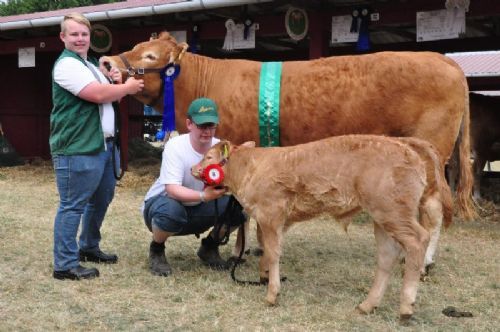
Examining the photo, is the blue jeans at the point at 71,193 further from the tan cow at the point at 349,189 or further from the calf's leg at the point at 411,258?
the calf's leg at the point at 411,258

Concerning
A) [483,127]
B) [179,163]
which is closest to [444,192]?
[179,163]

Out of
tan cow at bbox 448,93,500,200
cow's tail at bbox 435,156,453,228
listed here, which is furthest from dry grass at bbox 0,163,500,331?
tan cow at bbox 448,93,500,200

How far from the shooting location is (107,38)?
9891 mm

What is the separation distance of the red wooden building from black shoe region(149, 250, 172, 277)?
412 cm

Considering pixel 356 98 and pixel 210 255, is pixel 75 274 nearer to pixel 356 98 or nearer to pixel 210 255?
pixel 210 255

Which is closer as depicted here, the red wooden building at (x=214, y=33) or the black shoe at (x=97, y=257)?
the black shoe at (x=97, y=257)

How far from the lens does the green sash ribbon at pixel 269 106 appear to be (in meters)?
4.51

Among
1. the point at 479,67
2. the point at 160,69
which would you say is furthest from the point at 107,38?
the point at 479,67

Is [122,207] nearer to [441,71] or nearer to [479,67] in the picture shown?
[441,71]

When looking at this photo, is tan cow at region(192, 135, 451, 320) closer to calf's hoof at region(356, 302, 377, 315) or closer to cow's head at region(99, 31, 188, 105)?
calf's hoof at region(356, 302, 377, 315)

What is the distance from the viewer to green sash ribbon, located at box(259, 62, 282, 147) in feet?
14.8

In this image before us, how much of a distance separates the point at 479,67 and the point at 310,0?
803 cm

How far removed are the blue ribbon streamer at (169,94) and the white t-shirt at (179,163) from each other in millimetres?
885

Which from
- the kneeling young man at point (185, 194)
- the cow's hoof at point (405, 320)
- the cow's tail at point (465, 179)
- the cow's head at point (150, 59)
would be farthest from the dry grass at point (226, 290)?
the cow's head at point (150, 59)
